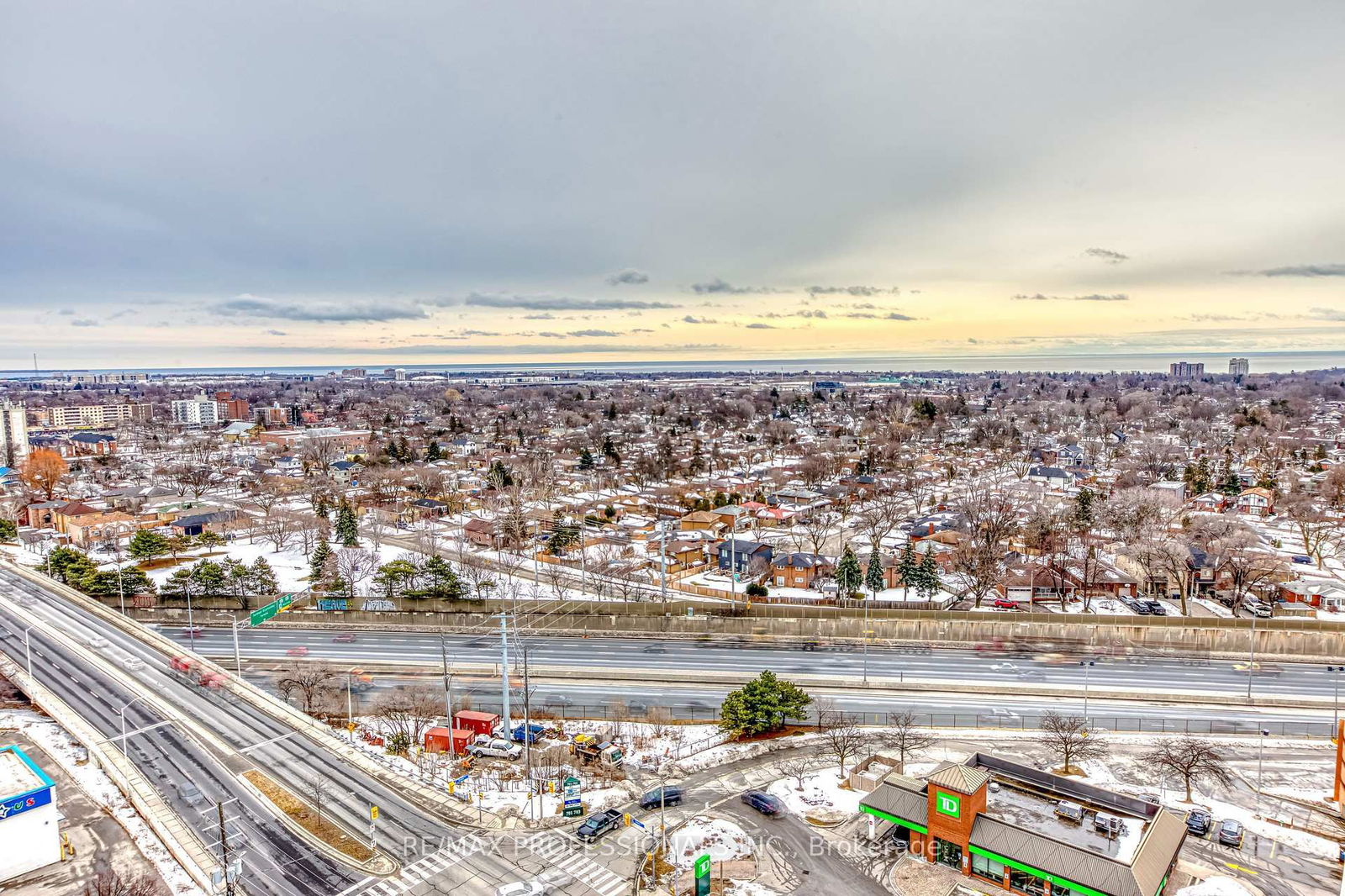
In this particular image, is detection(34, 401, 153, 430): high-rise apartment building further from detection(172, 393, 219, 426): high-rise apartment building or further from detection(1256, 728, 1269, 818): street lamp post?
detection(1256, 728, 1269, 818): street lamp post

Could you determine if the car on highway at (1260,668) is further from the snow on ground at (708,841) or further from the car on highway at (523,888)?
the car on highway at (523,888)

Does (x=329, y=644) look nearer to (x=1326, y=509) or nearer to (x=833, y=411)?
(x=1326, y=509)

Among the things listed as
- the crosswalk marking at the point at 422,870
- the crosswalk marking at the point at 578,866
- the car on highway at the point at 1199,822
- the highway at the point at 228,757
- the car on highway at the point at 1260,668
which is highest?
the highway at the point at 228,757

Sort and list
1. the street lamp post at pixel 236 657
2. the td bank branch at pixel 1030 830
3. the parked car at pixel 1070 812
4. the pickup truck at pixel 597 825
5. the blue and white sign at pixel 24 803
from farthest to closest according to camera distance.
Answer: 1. the street lamp post at pixel 236 657
2. the pickup truck at pixel 597 825
3. the parked car at pixel 1070 812
4. the blue and white sign at pixel 24 803
5. the td bank branch at pixel 1030 830

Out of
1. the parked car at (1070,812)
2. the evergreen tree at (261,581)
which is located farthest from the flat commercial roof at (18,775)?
the parked car at (1070,812)

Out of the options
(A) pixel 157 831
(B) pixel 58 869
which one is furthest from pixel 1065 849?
(B) pixel 58 869

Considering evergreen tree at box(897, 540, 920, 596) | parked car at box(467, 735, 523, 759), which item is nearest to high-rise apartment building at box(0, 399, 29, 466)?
parked car at box(467, 735, 523, 759)
